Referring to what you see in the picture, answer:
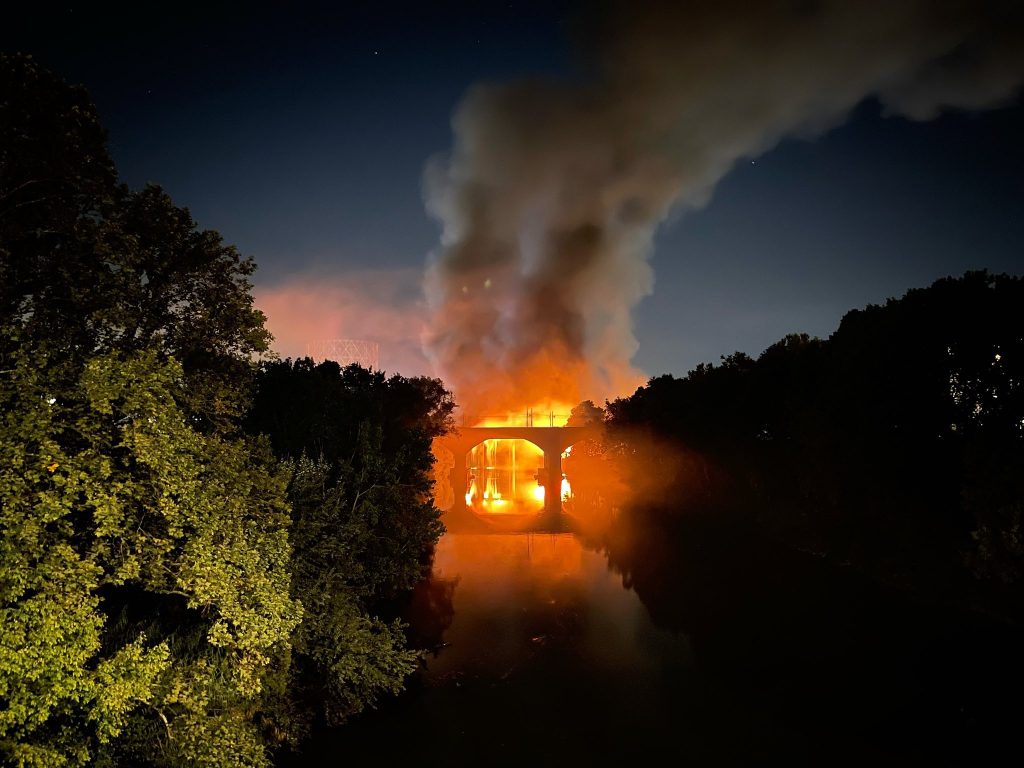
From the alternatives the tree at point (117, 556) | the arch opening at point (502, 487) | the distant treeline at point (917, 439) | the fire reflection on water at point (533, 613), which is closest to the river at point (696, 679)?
the fire reflection on water at point (533, 613)

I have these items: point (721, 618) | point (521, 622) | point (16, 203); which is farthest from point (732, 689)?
point (16, 203)

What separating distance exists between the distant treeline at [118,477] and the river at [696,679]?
7.09 m

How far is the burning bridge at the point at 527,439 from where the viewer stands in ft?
374

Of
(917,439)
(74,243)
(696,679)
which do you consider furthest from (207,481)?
(917,439)

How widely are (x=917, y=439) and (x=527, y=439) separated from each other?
87.6m

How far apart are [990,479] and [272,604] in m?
33.6

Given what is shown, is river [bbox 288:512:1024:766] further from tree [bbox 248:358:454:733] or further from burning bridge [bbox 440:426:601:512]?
burning bridge [bbox 440:426:601:512]

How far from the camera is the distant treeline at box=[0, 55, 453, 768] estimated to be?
1007 cm

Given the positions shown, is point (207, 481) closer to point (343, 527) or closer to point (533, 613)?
point (343, 527)

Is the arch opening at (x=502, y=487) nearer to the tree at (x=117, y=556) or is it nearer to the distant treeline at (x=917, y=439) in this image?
the distant treeline at (x=917, y=439)

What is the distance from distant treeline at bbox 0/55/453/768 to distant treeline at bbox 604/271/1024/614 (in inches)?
1271

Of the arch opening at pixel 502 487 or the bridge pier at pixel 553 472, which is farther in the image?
the bridge pier at pixel 553 472

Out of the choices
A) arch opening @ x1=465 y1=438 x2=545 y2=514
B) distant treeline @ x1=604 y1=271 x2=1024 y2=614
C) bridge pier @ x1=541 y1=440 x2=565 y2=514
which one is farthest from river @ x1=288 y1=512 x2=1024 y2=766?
bridge pier @ x1=541 y1=440 x2=565 y2=514

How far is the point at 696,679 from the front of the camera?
2684cm
